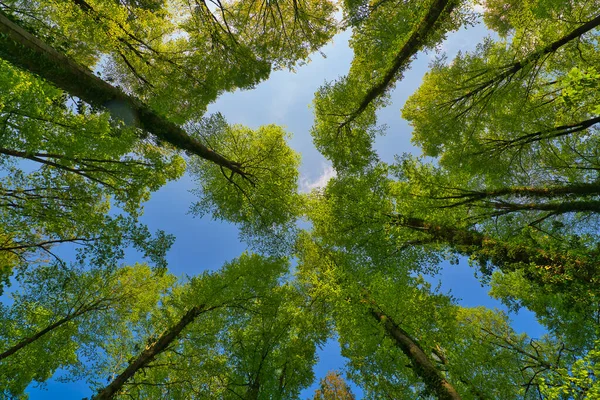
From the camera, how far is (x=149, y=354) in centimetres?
762

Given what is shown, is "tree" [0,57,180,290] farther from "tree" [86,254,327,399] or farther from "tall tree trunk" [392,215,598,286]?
"tall tree trunk" [392,215,598,286]

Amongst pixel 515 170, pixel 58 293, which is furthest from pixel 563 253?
pixel 58 293

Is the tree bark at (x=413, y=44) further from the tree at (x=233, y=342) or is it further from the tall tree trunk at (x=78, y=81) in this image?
the tree at (x=233, y=342)

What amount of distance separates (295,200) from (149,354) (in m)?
7.02

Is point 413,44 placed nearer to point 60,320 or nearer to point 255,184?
point 255,184

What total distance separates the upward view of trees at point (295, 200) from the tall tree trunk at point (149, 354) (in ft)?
0.25

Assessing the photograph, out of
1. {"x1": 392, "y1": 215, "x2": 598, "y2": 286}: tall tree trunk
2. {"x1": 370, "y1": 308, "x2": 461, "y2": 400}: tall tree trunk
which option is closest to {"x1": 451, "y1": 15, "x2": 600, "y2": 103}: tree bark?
{"x1": 392, "y1": 215, "x2": 598, "y2": 286}: tall tree trunk

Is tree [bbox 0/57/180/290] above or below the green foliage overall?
below

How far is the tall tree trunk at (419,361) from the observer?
6355 mm

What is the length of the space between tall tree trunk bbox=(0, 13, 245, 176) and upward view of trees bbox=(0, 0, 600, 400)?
0.15 feet

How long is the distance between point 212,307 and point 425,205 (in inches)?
305

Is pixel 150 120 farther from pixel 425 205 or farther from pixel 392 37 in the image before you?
pixel 425 205

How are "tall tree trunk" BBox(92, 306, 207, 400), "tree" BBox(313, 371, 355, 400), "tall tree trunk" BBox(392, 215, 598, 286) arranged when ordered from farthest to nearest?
"tree" BBox(313, 371, 355, 400) → "tall tree trunk" BBox(92, 306, 207, 400) → "tall tree trunk" BBox(392, 215, 598, 286)

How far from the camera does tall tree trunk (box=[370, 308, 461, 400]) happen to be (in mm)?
6355
